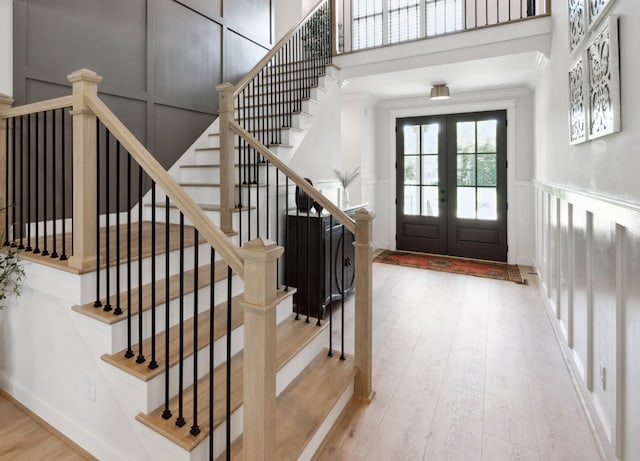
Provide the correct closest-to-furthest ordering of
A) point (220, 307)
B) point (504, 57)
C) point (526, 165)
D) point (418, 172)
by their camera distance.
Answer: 1. point (220, 307)
2. point (504, 57)
3. point (526, 165)
4. point (418, 172)

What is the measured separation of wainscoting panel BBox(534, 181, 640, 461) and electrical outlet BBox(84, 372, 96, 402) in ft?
7.47

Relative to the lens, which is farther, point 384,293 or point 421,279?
point 421,279

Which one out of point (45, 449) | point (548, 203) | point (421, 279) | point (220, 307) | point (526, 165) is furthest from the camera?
point (526, 165)

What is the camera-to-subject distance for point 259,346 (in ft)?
4.06

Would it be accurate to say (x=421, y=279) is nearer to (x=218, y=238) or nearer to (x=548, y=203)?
(x=548, y=203)

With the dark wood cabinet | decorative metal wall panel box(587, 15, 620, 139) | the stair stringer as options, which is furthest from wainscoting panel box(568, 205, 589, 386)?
the stair stringer

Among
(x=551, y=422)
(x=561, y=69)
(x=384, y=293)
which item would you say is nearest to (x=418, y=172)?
(x=384, y=293)

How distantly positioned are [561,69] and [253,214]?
2.67 metres

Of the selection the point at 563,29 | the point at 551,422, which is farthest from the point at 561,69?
the point at 551,422

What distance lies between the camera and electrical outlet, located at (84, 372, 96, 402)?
5.78ft

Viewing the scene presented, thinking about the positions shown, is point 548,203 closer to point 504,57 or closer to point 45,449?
point 504,57

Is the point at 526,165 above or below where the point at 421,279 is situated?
above

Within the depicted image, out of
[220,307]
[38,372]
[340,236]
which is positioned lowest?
[38,372]

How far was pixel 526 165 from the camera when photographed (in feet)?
17.9
